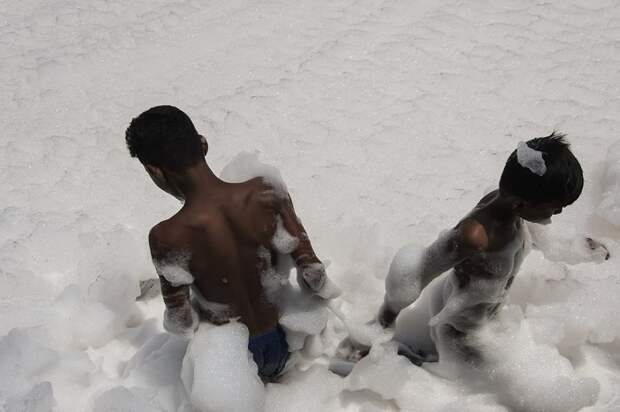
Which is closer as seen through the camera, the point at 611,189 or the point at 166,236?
the point at 166,236

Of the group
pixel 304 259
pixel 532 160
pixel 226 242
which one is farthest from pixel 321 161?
pixel 532 160

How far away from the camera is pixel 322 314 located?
1.72m

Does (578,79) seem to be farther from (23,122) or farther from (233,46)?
(23,122)

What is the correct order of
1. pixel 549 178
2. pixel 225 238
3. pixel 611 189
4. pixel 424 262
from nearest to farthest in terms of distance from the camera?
pixel 549 178
pixel 225 238
pixel 424 262
pixel 611 189

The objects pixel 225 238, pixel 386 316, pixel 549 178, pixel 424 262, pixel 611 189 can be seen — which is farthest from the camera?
pixel 611 189

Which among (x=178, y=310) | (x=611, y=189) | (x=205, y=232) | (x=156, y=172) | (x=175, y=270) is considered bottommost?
(x=611, y=189)

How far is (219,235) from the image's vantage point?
55.6 inches

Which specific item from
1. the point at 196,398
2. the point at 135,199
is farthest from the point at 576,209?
the point at 135,199

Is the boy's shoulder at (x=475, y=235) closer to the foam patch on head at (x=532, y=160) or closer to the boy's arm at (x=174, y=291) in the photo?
the foam patch on head at (x=532, y=160)

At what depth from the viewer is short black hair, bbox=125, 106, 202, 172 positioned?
1.36 meters

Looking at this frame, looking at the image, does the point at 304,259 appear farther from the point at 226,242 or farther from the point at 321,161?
the point at 321,161

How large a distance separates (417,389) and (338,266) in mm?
572

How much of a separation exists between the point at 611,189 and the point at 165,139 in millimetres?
1710

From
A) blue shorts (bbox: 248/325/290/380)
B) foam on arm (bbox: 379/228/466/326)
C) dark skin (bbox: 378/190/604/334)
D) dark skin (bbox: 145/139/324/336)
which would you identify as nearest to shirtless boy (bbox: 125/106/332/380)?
dark skin (bbox: 145/139/324/336)
